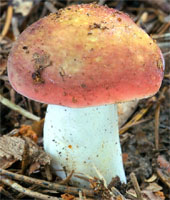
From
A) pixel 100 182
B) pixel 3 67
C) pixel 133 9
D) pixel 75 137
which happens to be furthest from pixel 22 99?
pixel 133 9

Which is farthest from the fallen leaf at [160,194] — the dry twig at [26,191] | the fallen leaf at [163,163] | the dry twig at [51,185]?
the dry twig at [26,191]

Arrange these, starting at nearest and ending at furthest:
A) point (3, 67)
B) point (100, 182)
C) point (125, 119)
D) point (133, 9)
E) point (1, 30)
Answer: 1. point (100, 182)
2. point (3, 67)
3. point (125, 119)
4. point (1, 30)
5. point (133, 9)

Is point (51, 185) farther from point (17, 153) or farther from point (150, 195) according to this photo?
point (150, 195)

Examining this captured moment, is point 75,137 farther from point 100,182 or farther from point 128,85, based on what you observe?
point 128,85

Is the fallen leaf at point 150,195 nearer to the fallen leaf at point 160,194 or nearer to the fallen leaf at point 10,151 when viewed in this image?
the fallen leaf at point 160,194

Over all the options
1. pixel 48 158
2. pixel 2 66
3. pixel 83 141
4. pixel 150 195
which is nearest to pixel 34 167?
pixel 48 158

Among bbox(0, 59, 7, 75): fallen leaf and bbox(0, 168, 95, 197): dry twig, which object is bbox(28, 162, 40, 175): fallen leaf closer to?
bbox(0, 168, 95, 197): dry twig
